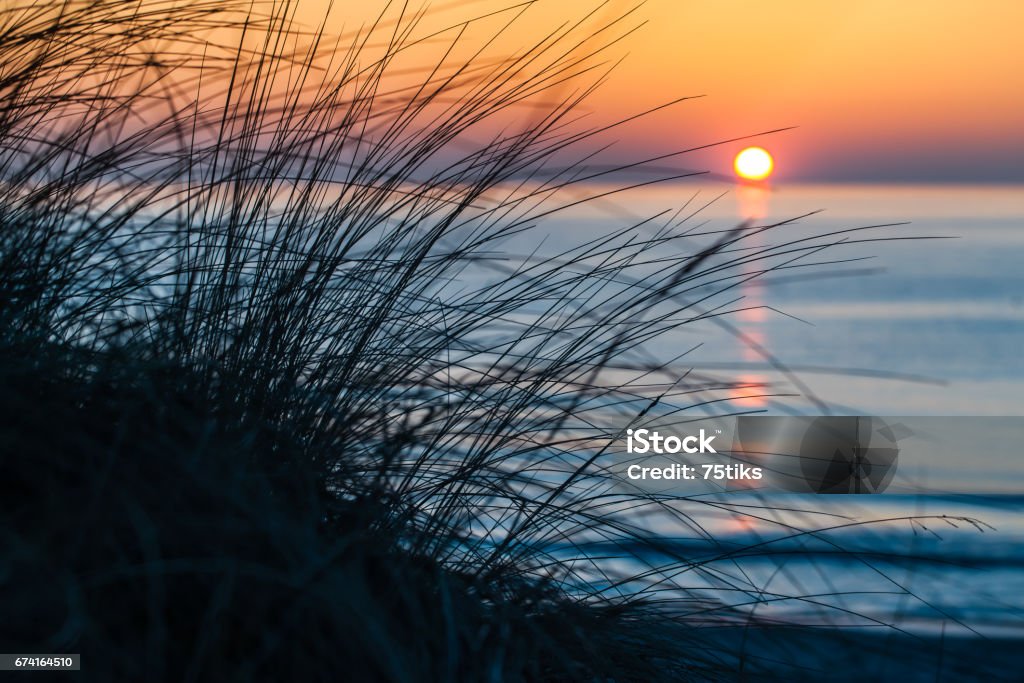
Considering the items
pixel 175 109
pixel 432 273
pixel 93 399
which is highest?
pixel 175 109

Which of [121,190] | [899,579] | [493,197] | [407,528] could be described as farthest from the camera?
[899,579]

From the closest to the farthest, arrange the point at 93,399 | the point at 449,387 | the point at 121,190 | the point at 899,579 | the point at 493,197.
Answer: the point at 93,399 → the point at 449,387 → the point at 493,197 → the point at 121,190 → the point at 899,579

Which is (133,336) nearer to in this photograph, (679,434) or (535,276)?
(535,276)

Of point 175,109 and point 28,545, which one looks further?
point 175,109

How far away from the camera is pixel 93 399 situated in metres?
0.80

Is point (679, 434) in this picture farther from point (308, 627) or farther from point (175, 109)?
point (175, 109)

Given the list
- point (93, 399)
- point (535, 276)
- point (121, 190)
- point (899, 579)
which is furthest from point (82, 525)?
point (899, 579)

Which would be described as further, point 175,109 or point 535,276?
point 175,109

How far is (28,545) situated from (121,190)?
75 centimetres

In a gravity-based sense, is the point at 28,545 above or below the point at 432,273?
below

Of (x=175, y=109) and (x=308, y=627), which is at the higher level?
(x=175, y=109)

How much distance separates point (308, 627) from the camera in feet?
2.27

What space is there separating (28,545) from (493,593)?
1.28 feet

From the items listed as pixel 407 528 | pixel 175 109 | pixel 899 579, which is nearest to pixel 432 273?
pixel 407 528
